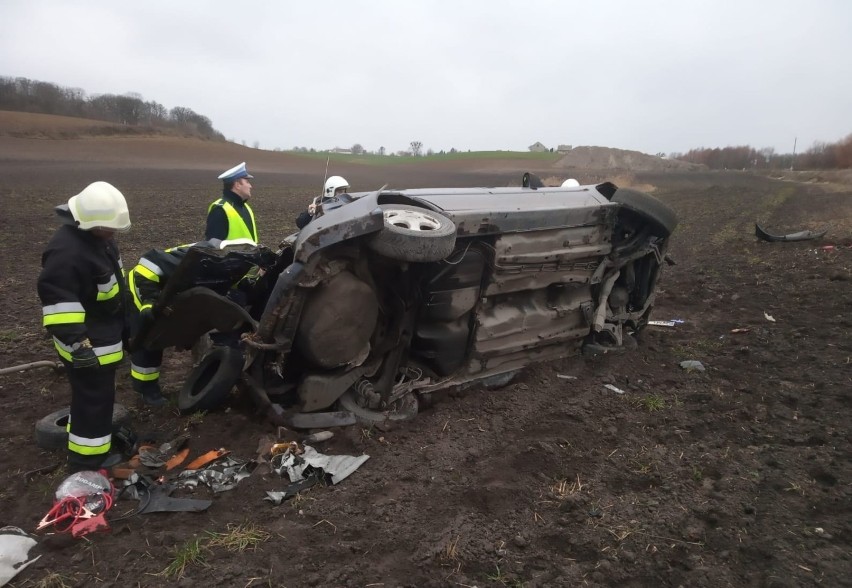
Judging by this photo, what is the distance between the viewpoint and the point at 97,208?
3285mm

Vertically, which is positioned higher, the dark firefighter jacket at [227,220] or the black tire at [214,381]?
the dark firefighter jacket at [227,220]

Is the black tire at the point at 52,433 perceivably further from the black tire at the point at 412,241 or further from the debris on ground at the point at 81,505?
the black tire at the point at 412,241

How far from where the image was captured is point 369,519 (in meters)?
3.03

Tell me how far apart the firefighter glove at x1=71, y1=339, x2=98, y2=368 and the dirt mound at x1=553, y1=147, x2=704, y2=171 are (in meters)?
58.2

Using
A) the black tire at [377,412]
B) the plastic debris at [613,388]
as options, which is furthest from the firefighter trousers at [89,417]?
the plastic debris at [613,388]

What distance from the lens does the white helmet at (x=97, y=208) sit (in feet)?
10.7

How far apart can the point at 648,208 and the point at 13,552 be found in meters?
4.82

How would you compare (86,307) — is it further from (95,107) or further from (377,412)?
(95,107)

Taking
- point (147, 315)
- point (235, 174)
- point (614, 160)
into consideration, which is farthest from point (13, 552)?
point (614, 160)

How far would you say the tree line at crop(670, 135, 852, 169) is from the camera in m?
48.8

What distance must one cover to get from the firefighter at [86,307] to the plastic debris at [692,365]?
4390mm

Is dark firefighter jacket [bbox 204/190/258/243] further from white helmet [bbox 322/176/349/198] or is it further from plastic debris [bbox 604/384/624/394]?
plastic debris [bbox 604/384/624/394]

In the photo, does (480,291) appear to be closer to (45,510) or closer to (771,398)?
(771,398)

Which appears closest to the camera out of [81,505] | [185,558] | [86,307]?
[185,558]
